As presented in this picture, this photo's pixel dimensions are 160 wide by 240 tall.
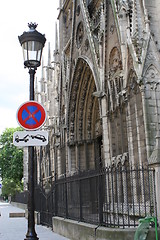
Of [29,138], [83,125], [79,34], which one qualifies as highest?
[79,34]

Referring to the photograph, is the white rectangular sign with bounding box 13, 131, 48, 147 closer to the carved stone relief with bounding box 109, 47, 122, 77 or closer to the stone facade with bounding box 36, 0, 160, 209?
the stone facade with bounding box 36, 0, 160, 209

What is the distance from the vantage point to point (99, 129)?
20.7 meters

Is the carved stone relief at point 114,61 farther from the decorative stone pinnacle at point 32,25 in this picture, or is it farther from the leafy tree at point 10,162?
the leafy tree at point 10,162

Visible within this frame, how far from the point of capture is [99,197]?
8.36m

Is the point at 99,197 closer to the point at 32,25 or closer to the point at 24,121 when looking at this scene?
the point at 24,121

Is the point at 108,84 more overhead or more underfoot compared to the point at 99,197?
more overhead

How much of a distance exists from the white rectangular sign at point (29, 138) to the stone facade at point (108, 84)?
9.44ft

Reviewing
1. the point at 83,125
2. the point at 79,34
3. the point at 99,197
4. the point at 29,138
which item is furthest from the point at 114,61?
the point at 29,138

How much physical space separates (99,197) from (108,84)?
843cm

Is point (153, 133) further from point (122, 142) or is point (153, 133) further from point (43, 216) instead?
point (43, 216)

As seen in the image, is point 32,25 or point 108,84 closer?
point 32,25

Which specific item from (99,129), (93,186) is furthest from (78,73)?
(93,186)

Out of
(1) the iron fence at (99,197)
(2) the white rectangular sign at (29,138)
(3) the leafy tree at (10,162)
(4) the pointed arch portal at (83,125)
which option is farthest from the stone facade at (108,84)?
(3) the leafy tree at (10,162)

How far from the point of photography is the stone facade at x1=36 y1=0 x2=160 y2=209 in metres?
12.2
